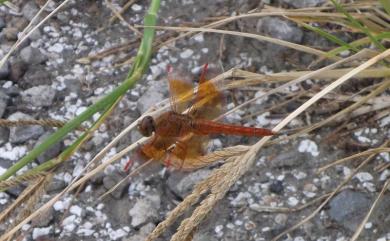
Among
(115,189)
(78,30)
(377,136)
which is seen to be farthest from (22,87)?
(377,136)

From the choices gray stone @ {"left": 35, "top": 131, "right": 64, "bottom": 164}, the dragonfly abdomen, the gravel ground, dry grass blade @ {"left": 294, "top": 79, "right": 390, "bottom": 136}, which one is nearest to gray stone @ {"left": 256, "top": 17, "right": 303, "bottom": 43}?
the gravel ground

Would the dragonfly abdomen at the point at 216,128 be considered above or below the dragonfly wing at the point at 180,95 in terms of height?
below

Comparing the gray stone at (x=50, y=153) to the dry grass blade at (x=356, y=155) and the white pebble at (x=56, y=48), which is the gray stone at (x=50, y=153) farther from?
the dry grass blade at (x=356, y=155)

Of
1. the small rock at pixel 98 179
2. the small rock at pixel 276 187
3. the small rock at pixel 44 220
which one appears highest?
the small rock at pixel 98 179

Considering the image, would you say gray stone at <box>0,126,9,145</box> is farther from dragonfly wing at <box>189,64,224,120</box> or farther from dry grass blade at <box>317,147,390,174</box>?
dry grass blade at <box>317,147,390,174</box>

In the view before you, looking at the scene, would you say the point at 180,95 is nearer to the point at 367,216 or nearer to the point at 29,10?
the point at 367,216

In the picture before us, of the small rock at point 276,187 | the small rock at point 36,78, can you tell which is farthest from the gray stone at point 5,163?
the small rock at point 276,187

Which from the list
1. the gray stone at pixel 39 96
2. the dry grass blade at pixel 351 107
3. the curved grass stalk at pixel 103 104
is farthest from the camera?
the gray stone at pixel 39 96

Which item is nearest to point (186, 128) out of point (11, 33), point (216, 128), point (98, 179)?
point (216, 128)
